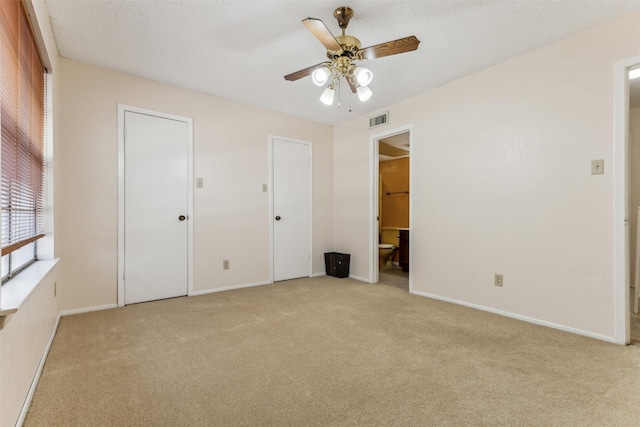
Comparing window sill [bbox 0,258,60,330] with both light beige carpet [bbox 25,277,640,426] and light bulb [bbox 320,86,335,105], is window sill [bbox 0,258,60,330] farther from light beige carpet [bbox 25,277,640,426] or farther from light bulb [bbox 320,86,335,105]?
light bulb [bbox 320,86,335,105]

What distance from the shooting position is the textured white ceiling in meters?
2.25

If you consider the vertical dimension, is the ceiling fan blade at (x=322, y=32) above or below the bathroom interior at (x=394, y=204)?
above

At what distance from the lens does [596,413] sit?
5.07 feet

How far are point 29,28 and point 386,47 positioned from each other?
2.35 m

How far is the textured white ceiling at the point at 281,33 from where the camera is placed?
2248 mm

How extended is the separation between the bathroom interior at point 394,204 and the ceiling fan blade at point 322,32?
345 cm

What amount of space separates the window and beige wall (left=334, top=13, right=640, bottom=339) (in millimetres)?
3592

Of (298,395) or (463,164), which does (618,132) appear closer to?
(463,164)

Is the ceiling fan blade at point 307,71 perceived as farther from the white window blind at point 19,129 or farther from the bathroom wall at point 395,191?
the bathroom wall at point 395,191

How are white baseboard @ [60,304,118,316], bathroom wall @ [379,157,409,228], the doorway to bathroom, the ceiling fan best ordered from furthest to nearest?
bathroom wall @ [379,157,409,228] → the doorway to bathroom → white baseboard @ [60,304,118,316] → the ceiling fan

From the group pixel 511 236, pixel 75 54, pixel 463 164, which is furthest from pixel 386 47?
pixel 75 54

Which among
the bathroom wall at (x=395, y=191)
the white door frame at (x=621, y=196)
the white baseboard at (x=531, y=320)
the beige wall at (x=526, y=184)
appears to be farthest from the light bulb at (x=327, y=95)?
the bathroom wall at (x=395, y=191)

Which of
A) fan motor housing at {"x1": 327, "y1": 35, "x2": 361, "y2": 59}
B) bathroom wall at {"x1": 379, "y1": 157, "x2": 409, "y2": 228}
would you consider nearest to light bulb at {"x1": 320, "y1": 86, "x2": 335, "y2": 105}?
fan motor housing at {"x1": 327, "y1": 35, "x2": 361, "y2": 59}

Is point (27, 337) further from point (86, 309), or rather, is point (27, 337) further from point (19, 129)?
point (86, 309)
